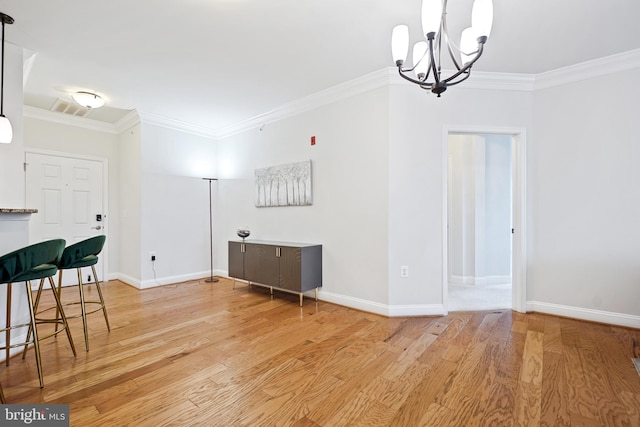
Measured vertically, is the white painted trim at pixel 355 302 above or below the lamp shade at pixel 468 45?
below

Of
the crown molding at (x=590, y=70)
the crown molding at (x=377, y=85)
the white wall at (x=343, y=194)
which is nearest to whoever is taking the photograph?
the crown molding at (x=590, y=70)

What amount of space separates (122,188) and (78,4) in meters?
3.20

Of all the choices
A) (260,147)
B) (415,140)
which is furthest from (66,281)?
(415,140)

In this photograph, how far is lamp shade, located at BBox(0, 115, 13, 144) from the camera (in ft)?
7.14

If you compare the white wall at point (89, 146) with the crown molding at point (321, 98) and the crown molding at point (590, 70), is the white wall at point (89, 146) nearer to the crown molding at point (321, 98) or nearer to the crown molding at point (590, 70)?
the crown molding at point (321, 98)

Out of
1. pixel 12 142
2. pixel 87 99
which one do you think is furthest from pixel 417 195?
pixel 87 99

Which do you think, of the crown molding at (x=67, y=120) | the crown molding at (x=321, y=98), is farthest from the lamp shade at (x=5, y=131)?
the crown molding at (x=321, y=98)

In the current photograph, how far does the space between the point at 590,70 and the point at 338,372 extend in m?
3.62

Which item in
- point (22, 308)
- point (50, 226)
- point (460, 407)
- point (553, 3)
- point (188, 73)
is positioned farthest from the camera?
point (50, 226)

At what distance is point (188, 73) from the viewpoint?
3.03 m

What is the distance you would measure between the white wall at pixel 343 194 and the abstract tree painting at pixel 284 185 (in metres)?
0.09

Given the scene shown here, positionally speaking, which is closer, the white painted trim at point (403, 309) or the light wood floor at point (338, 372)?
the light wood floor at point (338, 372)

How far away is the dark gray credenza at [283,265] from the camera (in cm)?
336

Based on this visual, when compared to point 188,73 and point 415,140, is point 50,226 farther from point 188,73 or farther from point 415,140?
point 415,140
